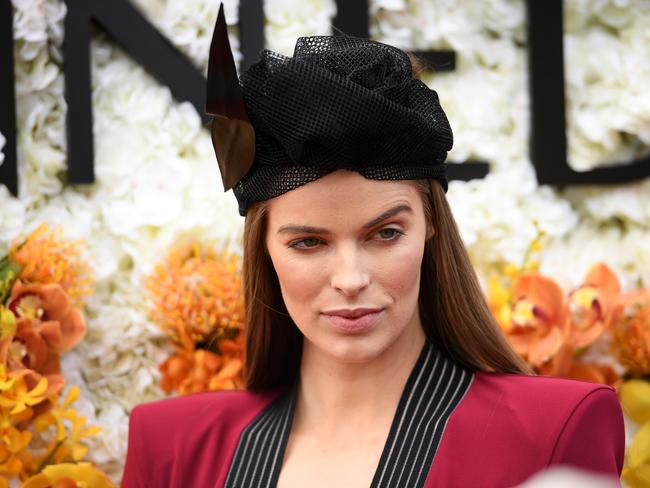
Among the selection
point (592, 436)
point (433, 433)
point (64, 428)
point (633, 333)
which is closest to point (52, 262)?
point (64, 428)

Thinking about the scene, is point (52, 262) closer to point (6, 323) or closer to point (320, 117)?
point (6, 323)

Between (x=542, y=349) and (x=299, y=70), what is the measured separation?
829 mm

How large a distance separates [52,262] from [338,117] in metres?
0.75

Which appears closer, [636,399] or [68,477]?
[68,477]

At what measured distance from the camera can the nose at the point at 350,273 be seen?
1428 mm

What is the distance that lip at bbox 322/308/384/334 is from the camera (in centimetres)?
146

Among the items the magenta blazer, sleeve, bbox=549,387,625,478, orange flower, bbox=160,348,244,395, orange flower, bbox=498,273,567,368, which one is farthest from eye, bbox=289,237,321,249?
orange flower, bbox=498,273,567,368

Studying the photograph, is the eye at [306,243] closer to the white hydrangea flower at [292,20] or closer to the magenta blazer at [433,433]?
the magenta blazer at [433,433]

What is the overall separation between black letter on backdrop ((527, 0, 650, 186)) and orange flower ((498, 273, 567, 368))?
0.30 metres

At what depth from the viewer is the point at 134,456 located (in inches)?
68.2

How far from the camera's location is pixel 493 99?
7.42 feet

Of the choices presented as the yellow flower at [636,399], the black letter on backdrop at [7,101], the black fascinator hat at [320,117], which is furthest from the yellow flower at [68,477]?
the yellow flower at [636,399]

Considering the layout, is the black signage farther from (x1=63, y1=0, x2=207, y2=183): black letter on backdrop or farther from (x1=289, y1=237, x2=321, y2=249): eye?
(x1=289, y1=237, x2=321, y2=249): eye

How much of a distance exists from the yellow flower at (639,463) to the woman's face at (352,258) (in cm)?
71
